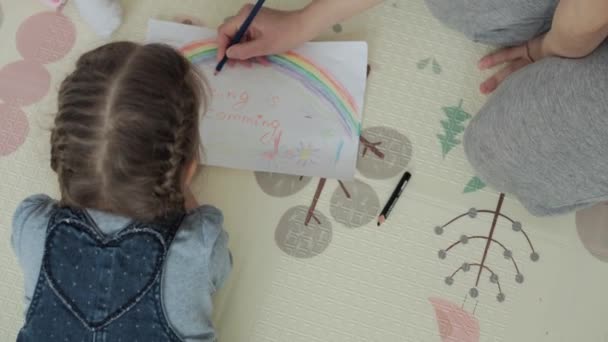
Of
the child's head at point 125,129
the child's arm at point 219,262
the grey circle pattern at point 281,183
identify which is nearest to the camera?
the child's head at point 125,129

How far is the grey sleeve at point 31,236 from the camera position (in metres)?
0.52

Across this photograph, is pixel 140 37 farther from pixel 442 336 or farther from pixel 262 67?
pixel 442 336

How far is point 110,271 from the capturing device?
0.49 metres

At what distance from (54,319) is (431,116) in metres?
0.48

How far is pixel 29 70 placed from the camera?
66 centimetres

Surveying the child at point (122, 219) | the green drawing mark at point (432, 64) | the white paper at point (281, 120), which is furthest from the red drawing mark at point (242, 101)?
the green drawing mark at point (432, 64)

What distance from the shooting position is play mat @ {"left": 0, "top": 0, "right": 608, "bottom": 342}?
0.62m

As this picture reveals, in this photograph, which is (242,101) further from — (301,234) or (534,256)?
(534,256)

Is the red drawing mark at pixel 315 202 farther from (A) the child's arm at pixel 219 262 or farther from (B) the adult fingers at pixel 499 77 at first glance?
(B) the adult fingers at pixel 499 77

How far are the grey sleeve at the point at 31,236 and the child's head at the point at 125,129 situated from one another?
6 centimetres

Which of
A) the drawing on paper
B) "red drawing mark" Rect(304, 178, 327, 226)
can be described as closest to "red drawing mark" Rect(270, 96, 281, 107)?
the drawing on paper

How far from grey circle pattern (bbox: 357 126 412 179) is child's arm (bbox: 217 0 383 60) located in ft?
0.47

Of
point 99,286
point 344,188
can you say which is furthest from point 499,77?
point 99,286

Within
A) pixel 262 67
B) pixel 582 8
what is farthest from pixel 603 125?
pixel 262 67
